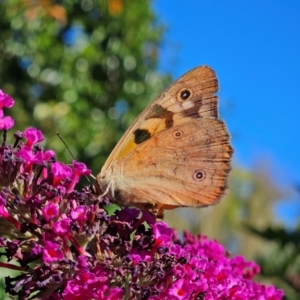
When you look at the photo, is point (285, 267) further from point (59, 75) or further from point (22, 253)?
point (59, 75)

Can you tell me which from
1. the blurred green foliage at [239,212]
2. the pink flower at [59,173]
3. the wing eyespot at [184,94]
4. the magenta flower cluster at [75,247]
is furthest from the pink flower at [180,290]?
the blurred green foliage at [239,212]

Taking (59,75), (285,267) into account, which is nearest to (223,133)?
(285,267)

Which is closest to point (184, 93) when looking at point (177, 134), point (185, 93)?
point (185, 93)

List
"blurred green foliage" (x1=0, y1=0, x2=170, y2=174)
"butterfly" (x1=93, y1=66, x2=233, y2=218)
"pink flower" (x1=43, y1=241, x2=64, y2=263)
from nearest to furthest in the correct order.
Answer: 1. "pink flower" (x1=43, y1=241, x2=64, y2=263)
2. "butterfly" (x1=93, y1=66, x2=233, y2=218)
3. "blurred green foliage" (x1=0, y1=0, x2=170, y2=174)

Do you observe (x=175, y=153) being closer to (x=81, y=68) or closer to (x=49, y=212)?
(x=49, y=212)

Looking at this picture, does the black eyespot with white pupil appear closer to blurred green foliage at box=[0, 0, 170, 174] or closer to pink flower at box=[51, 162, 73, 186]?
pink flower at box=[51, 162, 73, 186]

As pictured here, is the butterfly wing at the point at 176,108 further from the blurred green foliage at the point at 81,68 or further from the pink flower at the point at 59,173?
the blurred green foliage at the point at 81,68

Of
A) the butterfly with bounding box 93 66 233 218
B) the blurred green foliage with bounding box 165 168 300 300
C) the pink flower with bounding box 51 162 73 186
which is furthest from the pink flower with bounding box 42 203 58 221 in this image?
the blurred green foliage with bounding box 165 168 300 300
